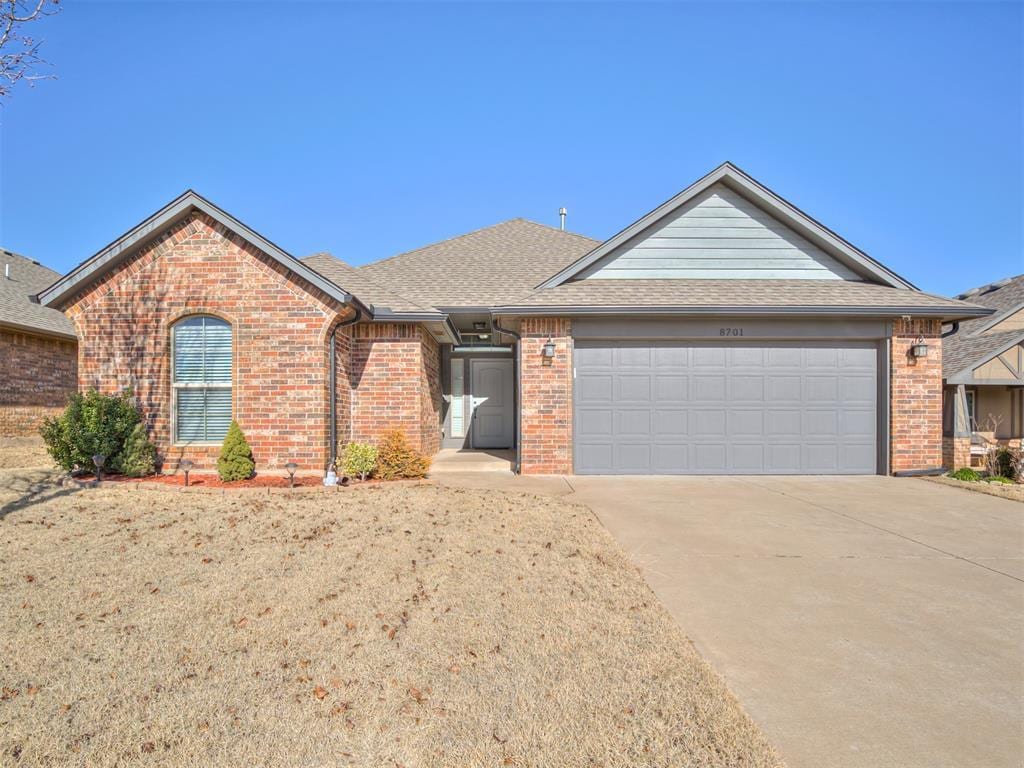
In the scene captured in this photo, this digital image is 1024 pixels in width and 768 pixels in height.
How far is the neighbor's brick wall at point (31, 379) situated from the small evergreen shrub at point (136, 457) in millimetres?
8409

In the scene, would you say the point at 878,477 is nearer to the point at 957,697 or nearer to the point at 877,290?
the point at 877,290

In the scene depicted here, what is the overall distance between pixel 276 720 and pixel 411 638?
986 mm

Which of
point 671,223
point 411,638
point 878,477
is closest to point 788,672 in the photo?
point 411,638

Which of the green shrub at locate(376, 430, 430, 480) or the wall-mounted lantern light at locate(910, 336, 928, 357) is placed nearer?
the green shrub at locate(376, 430, 430, 480)

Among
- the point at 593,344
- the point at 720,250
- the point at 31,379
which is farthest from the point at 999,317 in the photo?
the point at 31,379

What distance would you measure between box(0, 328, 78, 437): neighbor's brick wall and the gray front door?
11530mm

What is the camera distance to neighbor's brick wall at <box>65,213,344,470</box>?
873 centimetres

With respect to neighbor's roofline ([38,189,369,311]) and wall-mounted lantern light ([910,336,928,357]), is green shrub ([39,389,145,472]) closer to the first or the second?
neighbor's roofline ([38,189,369,311])

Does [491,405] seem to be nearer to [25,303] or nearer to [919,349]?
[919,349]

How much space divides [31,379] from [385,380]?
36.9 ft

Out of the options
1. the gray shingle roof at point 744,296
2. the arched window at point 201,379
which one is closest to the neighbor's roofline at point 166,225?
the arched window at point 201,379

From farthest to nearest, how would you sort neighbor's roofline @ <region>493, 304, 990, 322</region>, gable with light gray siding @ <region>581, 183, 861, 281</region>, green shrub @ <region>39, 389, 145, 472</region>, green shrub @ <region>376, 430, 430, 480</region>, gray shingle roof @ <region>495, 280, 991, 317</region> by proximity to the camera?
gable with light gray siding @ <region>581, 183, 861, 281</region> < gray shingle roof @ <region>495, 280, 991, 317</region> < neighbor's roofline @ <region>493, 304, 990, 322</region> < green shrub @ <region>376, 430, 430, 480</region> < green shrub @ <region>39, 389, 145, 472</region>

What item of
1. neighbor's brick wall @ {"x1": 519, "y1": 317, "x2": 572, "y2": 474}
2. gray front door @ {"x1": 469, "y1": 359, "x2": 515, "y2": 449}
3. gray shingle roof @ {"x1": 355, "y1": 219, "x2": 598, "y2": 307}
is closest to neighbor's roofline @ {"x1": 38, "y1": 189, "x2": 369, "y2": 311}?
gray shingle roof @ {"x1": 355, "y1": 219, "x2": 598, "y2": 307}

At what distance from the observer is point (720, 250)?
438 inches
